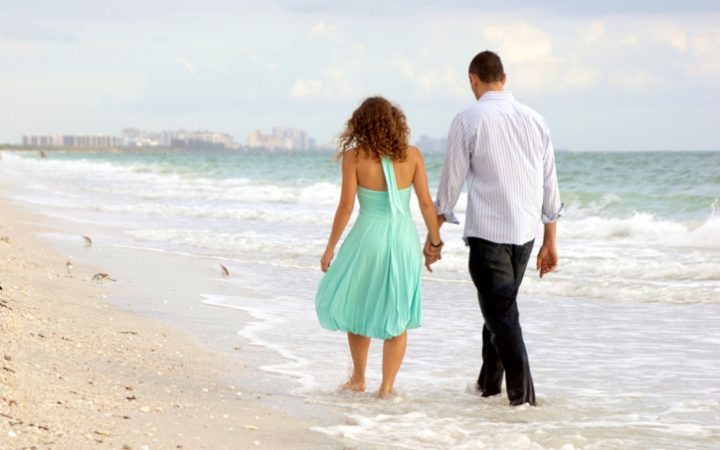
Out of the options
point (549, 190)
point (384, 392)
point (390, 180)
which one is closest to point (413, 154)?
point (390, 180)

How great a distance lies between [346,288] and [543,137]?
136 cm

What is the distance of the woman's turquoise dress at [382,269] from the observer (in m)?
5.51

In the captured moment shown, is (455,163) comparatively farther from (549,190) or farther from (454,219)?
(549,190)

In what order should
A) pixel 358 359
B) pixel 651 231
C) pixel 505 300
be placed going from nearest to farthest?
pixel 505 300, pixel 358 359, pixel 651 231

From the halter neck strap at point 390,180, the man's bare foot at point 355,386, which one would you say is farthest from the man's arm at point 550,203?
the man's bare foot at point 355,386

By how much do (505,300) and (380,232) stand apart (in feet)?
2.57

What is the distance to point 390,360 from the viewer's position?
5.66m

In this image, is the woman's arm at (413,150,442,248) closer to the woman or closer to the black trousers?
the woman

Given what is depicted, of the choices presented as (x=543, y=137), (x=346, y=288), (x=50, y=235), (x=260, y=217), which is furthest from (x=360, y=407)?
(x=260, y=217)

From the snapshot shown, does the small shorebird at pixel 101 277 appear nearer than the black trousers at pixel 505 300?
No

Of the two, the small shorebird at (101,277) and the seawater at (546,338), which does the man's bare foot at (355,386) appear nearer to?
the seawater at (546,338)

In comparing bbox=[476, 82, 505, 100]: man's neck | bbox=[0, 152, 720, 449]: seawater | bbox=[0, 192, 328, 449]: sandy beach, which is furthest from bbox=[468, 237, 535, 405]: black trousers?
bbox=[0, 192, 328, 449]: sandy beach

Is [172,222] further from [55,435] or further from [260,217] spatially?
[55,435]

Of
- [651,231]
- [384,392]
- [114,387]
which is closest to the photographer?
[114,387]
